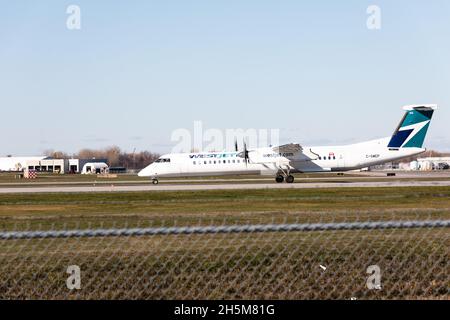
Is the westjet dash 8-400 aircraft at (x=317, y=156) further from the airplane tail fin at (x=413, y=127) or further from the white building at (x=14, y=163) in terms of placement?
the white building at (x=14, y=163)

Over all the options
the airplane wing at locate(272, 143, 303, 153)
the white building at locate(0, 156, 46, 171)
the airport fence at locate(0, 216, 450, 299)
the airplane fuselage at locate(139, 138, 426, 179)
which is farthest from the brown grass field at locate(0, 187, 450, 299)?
the white building at locate(0, 156, 46, 171)

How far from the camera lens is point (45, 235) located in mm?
7309

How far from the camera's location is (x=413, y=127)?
58906 mm

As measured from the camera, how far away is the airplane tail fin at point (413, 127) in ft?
193

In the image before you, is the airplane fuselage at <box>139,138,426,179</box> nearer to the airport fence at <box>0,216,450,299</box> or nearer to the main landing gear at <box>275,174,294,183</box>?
the main landing gear at <box>275,174,294,183</box>

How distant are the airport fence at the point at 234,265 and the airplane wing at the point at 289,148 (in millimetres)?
41636

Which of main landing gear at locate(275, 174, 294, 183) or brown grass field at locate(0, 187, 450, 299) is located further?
main landing gear at locate(275, 174, 294, 183)

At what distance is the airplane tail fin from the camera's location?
5884 cm

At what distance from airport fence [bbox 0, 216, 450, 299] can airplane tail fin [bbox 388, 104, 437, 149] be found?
147 ft

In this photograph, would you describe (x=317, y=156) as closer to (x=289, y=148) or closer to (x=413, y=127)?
(x=289, y=148)

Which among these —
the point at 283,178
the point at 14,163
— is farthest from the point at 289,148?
the point at 14,163

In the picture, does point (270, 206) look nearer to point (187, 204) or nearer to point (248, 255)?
point (187, 204)

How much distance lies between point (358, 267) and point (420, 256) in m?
1.79
